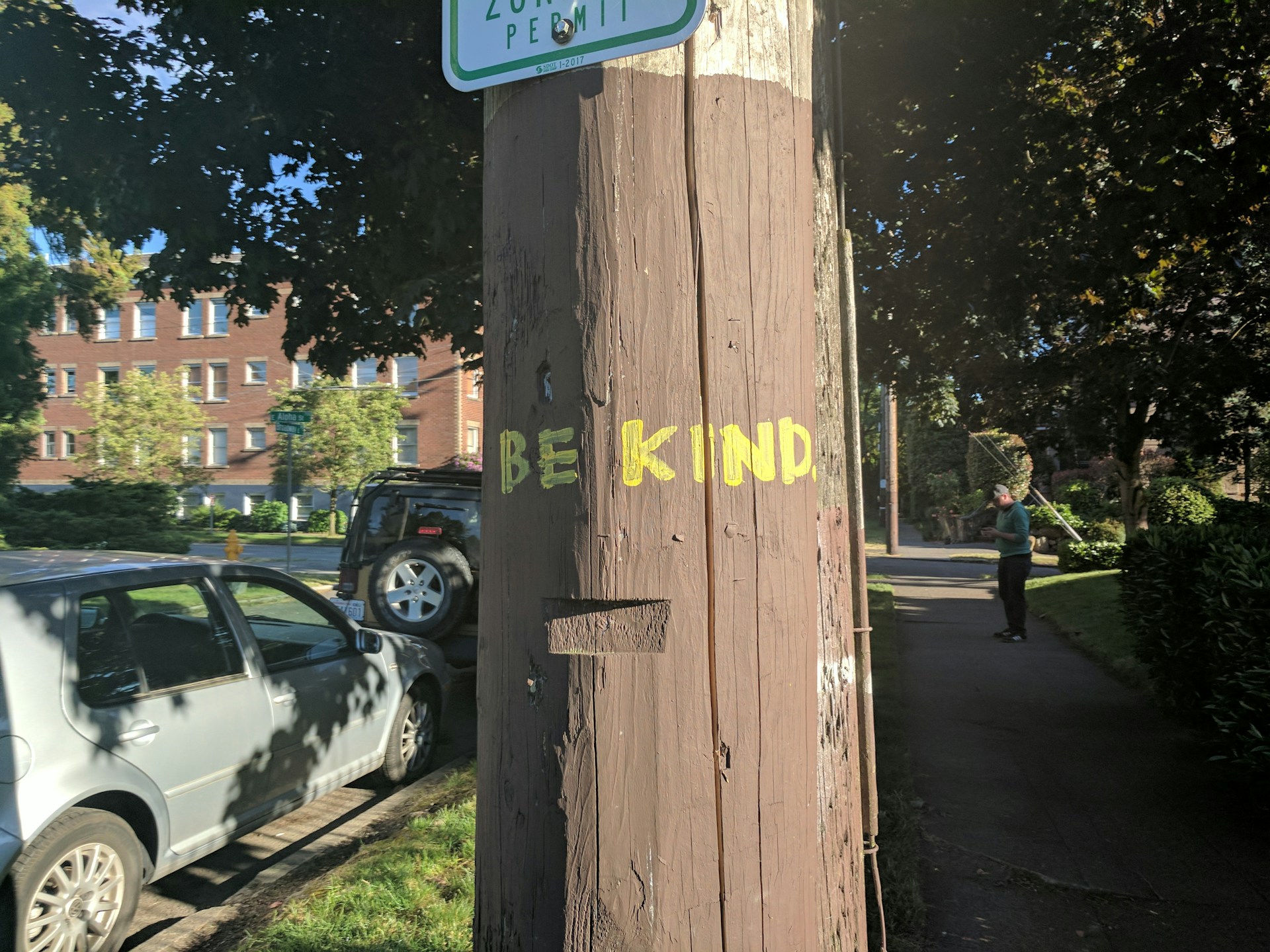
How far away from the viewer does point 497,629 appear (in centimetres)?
154

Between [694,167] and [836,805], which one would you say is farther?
[836,805]

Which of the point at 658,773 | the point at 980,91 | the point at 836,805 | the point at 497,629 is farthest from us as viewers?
the point at 980,91

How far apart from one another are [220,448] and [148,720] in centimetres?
4885

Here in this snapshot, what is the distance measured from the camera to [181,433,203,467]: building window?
39094 mm

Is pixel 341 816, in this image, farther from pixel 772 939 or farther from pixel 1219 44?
pixel 1219 44

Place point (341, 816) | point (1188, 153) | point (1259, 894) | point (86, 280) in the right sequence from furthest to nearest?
point (86, 280), point (1188, 153), point (341, 816), point (1259, 894)

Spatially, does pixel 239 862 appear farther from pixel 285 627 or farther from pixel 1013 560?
pixel 1013 560

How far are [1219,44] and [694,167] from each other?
8342mm

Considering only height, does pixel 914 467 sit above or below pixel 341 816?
above

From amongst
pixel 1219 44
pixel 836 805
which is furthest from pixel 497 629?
pixel 1219 44

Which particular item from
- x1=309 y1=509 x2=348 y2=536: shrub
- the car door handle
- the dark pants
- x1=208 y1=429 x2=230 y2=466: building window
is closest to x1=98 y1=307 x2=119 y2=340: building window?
x1=208 y1=429 x2=230 y2=466: building window

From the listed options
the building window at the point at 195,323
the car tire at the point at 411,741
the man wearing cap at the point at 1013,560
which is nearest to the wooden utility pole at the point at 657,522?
the car tire at the point at 411,741

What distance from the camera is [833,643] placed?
74.4 inches

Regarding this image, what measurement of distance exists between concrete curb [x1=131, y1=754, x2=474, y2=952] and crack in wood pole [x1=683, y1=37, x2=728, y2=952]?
11.0ft
